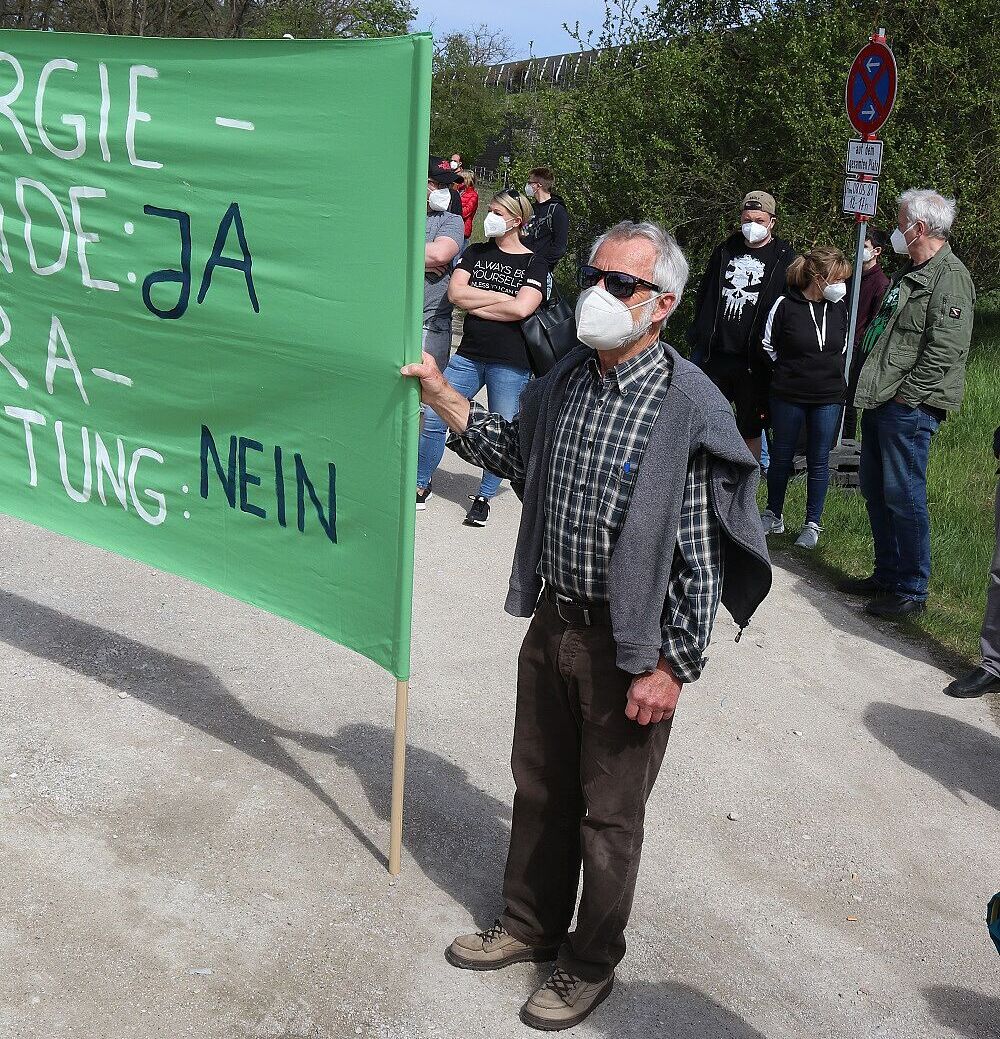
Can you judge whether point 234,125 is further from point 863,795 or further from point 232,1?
point 232,1

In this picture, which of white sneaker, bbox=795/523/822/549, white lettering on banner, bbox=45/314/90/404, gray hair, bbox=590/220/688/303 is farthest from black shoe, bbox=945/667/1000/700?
A: white lettering on banner, bbox=45/314/90/404

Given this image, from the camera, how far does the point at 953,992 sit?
3.73 meters

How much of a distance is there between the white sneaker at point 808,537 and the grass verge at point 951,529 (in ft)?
0.13

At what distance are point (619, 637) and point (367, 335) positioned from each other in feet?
3.92

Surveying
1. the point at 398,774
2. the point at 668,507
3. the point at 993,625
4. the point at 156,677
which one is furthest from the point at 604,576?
the point at 993,625

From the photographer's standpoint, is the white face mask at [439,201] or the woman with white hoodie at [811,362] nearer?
the woman with white hoodie at [811,362]

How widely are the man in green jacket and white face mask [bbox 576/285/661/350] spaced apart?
11.9 feet

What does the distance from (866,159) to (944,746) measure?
17.7 feet

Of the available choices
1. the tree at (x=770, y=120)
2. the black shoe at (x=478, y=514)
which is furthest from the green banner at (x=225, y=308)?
the tree at (x=770, y=120)

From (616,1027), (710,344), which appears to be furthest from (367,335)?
(710,344)

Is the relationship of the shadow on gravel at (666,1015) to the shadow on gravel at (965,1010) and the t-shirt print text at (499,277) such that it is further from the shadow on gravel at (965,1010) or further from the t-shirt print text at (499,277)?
the t-shirt print text at (499,277)

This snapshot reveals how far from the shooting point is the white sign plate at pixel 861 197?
29.9 feet

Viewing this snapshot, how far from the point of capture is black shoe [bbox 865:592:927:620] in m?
6.71

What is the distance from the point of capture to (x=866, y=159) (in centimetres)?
927
